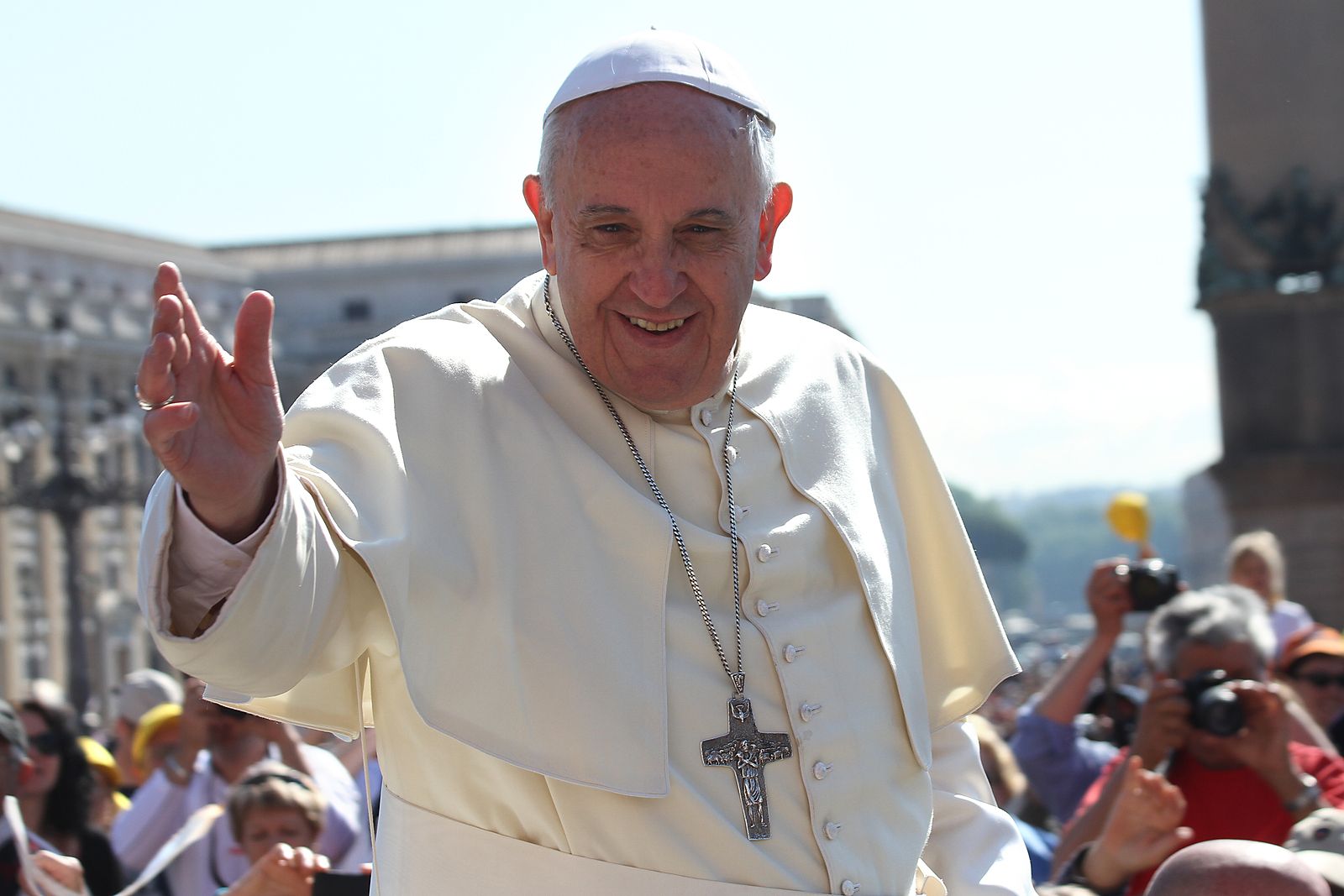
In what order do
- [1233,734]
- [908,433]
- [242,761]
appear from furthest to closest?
[242,761] < [1233,734] < [908,433]

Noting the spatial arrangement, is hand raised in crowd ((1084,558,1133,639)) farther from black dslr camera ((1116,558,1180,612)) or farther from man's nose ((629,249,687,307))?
man's nose ((629,249,687,307))

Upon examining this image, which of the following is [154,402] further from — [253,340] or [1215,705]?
[1215,705]

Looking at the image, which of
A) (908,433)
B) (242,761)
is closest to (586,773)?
(908,433)

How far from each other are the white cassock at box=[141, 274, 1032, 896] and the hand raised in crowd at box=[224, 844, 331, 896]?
121 centimetres

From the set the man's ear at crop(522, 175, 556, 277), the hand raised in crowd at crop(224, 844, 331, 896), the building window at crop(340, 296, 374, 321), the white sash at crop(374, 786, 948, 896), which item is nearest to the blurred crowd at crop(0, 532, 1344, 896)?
the hand raised in crowd at crop(224, 844, 331, 896)

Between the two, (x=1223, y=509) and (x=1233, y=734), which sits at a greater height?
(x=1233, y=734)

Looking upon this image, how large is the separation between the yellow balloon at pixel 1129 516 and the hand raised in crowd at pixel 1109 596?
8.15 ft

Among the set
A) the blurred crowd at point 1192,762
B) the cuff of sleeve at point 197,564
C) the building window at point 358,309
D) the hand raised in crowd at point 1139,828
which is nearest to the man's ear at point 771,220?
the cuff of sleeve at point 197,564

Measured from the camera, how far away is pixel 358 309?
2852 inches

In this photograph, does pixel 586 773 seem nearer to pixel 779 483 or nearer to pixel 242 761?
pixel 779 483

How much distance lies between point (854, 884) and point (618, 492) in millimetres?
600

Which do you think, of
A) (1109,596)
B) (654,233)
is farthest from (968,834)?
(1109,596)

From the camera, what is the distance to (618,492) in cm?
261

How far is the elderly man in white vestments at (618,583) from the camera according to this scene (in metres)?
2.40
